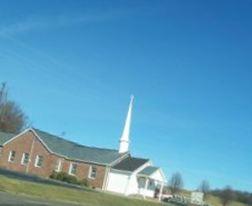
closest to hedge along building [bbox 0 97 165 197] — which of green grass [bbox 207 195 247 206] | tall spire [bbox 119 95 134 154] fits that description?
tall spire [bbox 119 95 134 154]

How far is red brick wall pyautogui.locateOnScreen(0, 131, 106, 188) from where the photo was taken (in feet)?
221

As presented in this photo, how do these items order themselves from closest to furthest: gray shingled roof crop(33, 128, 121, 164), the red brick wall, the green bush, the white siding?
the green bush, the white siding, the red brick wall, gray shingled roof crop(33, 128, 121, 164)

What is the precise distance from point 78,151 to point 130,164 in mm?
8118

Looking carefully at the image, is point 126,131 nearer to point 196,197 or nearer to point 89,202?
point 196,197

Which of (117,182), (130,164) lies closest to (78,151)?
(130,164)

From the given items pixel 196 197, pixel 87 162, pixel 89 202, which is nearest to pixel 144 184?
pixel 87 162

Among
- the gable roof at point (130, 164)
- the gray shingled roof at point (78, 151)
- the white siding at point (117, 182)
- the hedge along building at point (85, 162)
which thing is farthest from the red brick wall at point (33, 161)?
the gable roof at point (130, 164)

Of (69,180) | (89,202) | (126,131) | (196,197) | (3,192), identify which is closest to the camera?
(3,192)

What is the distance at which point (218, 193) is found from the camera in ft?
382

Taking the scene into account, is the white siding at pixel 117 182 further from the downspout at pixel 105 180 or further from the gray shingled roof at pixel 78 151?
the gray shingled roof at pixel 78 151

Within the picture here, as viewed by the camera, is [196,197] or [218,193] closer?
[196,197]

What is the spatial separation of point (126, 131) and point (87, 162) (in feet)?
19.6

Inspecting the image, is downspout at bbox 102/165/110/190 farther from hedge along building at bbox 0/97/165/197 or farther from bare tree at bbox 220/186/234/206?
bare tree at bbox 220/186/234/206

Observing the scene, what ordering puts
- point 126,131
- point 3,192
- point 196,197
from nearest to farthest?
point 3,192 → point 126,131 → point 196,197
